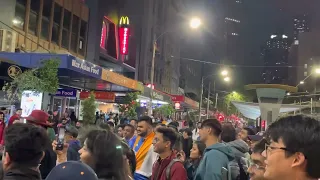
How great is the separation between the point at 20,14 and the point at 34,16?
5.01ft

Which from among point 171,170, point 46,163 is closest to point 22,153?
point 46,163

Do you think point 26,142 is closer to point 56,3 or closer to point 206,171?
point 206,171

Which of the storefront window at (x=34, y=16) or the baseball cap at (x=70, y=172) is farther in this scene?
the storefront window at (x=34, y=16)

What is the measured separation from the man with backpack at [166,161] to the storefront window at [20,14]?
17757mm

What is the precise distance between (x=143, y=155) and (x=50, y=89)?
26.4 ft

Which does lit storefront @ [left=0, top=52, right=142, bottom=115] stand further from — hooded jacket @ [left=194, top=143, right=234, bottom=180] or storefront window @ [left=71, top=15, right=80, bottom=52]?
hooded jacket @ [left=194, top=143, right=234, bottom=180]

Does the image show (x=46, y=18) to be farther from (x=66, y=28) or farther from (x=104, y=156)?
(x=104, y=156)

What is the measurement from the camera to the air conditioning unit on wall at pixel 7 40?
65.8 feet

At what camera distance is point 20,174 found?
3.29m

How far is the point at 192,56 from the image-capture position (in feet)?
312

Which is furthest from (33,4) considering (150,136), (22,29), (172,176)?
(172,176)

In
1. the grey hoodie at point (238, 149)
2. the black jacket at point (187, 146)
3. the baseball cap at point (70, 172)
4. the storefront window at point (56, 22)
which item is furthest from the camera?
the storefront window at point (56, 22)

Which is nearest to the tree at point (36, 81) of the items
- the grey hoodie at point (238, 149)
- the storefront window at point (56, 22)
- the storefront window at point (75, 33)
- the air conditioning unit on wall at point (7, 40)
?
the air conditioning unit on wall at point (7, 40)

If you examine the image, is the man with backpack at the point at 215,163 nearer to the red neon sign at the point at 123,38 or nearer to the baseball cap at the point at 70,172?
the baseball cap at the point at 70,172
